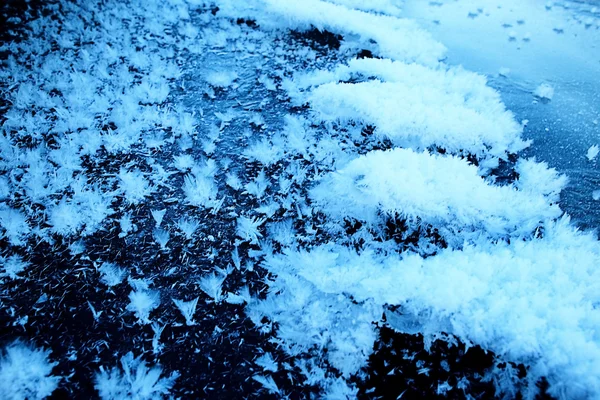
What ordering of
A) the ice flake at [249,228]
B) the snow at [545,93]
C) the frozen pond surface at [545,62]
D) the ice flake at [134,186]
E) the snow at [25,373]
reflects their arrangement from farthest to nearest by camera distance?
the snow at [545,93], the frozen pond surface at [545,62], the ice flake at [134,186], the ice flake at [249,228], the snow at [25,373]

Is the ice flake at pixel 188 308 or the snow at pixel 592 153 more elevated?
the snow at pixel 592 153

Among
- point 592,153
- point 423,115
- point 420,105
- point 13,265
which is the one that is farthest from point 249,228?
point 592,153

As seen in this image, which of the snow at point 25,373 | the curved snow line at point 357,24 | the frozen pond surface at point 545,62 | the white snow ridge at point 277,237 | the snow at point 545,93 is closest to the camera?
the snow at point 25,373

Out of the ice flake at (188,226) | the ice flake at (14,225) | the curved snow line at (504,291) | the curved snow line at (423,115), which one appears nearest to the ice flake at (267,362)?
the curved snow line at (504,291)

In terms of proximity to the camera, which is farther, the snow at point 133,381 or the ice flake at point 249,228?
the ice flake at point 249,228

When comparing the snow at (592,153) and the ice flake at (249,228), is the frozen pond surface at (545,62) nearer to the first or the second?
the snow at (592,153)

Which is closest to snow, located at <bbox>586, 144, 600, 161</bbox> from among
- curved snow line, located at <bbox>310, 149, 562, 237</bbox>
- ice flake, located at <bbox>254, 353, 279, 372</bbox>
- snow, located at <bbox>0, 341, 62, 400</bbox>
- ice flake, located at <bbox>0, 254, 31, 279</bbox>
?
curved snow line, located at <bbox>310, 149, 562, 237</bbox>

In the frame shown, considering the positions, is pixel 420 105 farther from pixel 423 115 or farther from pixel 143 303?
pixel 143 303

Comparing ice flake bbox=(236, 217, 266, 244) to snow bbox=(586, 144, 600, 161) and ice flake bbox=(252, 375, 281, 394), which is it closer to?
ice flake bbox=(252, 375, 281, 394)
